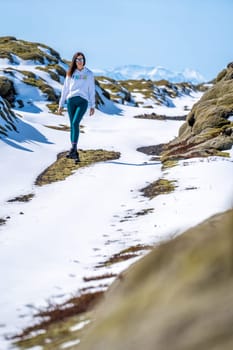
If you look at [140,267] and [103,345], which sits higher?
[140,267]

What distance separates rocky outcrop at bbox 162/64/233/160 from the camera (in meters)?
24.7

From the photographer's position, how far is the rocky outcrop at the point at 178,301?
467 cm

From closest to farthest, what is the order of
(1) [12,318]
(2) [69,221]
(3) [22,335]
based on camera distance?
(3) [22,335], (1) [12,318], (2) [69,221]

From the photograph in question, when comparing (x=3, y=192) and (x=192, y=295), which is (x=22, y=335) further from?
(x=3, y=192)

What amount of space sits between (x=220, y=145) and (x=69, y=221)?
1272cm

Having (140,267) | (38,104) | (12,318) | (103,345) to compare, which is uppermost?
(38,104)

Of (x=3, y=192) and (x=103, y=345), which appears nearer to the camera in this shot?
(x=103, y=345)

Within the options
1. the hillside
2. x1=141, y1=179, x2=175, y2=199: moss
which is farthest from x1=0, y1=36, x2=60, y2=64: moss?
x1=141, y1=179, x2=175, y2=199: moss

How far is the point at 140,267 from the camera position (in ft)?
20.5

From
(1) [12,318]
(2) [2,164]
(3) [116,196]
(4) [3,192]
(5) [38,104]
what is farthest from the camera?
(5) [38,104]

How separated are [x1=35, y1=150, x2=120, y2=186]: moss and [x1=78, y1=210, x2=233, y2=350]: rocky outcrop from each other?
15346 mm

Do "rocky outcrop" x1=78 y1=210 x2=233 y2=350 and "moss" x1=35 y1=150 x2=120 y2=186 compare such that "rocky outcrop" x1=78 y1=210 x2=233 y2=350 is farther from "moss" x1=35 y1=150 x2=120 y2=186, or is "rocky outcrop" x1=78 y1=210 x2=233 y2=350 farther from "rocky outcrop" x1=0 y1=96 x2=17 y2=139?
"rocky outcrop" x1=0 y1=96 x2=17 y2=139

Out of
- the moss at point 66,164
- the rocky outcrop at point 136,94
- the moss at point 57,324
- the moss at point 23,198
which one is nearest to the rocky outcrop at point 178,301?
the moss at point 57,324

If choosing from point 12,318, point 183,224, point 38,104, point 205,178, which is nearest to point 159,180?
point 205,178
